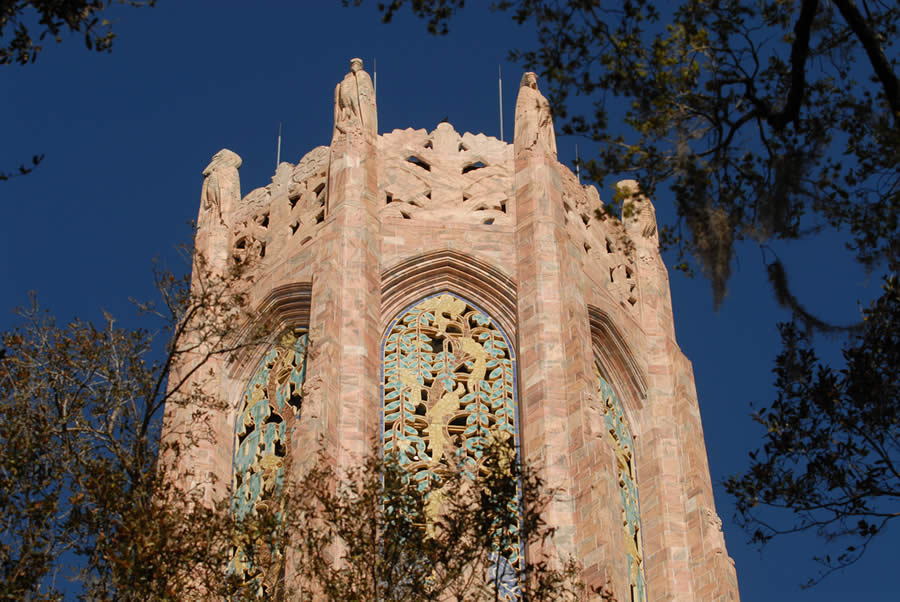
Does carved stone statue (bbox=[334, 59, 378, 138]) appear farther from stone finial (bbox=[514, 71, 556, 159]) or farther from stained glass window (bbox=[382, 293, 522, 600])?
stained glass window (bbox=[382, 293, 522, 600])

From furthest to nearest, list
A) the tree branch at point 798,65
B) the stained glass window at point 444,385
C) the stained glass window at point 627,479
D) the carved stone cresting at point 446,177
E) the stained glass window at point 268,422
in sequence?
the carved stone cresting at point 446,177 → the stained glass window at point 627,479 → the stained glass window at point 268,422 → the stained glass window at point 444,385 → the tree branch at point 798,65

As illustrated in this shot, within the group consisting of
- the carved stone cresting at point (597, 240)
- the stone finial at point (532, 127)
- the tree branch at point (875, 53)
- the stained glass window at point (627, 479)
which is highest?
the stone finial at point (532, 127)

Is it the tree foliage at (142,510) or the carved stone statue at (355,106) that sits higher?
the carved stone statue at (355,106)

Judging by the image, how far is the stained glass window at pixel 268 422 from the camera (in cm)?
2748

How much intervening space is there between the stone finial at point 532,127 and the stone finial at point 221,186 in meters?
5.16

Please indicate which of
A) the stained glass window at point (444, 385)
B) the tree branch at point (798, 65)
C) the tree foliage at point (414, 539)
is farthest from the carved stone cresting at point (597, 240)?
the tree branch at point (798, 65)

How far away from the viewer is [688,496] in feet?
94.7

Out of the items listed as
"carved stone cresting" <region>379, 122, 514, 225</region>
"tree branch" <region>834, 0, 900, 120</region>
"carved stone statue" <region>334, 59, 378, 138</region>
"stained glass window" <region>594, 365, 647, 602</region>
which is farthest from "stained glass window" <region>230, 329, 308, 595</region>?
"tree branch" <region>834, 0, 900, 120</region>

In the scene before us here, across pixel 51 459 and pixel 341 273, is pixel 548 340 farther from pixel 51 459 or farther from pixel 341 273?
pixel 51 459

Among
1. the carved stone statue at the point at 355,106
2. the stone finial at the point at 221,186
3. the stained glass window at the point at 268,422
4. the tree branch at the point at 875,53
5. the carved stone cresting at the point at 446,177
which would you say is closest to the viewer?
the tree branch at the point at 875,53

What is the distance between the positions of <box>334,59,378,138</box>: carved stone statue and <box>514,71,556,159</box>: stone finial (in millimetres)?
2391

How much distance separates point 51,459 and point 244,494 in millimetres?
7581

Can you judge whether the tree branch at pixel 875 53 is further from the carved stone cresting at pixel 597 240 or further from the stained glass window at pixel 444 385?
the carved stone cresting at pixel 597 240

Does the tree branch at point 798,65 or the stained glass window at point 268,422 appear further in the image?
the stained glass window at point 268,422
